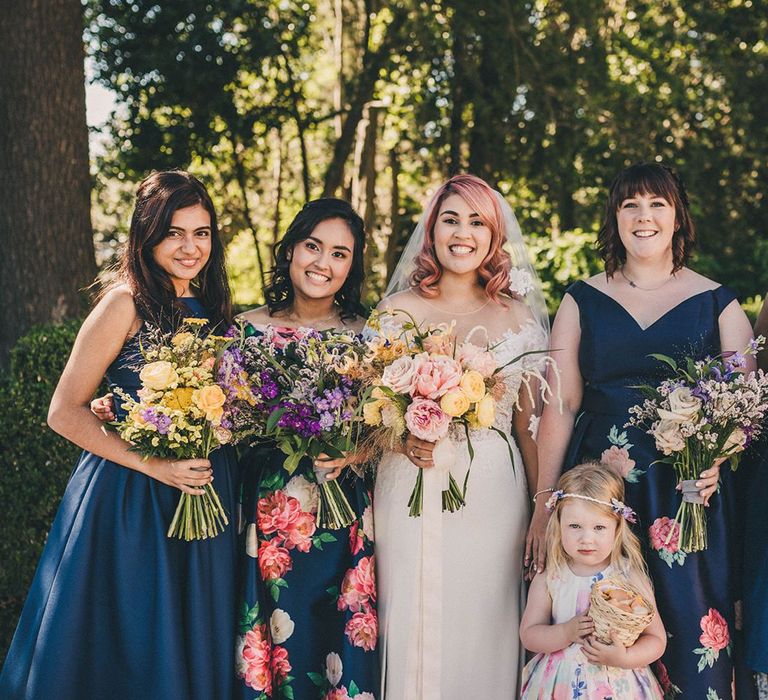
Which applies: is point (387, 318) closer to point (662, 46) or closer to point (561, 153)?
point (561, 153)

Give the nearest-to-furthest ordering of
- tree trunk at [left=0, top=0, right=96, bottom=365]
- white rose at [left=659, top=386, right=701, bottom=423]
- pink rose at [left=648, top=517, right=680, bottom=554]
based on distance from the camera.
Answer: white rose at [left=659, top=386, right=701, bottom=423] < pink rose at [left=648, top=517, right=680, bottom=554] < tree trunk at [left=0, top=0, right=96, bottom=365]

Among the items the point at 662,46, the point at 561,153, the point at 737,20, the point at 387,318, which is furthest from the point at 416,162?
the point at 387,318

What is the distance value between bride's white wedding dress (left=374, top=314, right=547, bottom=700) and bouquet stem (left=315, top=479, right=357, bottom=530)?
232 mm

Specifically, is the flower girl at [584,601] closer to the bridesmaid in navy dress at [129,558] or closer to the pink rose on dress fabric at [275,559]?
the pink rose on dress fabric at [275,559]

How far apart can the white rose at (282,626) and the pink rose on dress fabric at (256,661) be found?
2.9 inches

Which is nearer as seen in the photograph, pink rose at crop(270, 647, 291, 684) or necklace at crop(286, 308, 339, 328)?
pink rose at crop(270, 647, 291, 684)

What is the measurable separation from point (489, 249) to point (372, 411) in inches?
47.3

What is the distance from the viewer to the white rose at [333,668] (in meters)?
3.76

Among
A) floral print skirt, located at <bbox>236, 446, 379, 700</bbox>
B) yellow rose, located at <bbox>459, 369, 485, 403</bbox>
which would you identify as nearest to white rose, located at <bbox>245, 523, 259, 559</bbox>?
floral print skirt, located at <bbox>236, 446, 379, 700</bbox>

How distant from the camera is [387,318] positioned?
4082mm

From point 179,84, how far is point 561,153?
418cm

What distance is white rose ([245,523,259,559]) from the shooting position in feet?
12.4

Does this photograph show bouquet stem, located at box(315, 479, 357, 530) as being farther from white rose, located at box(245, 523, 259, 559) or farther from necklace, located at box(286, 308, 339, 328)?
necklace, located at box(286, 308, 339, 328)

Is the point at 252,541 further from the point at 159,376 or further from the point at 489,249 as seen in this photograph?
the point at 489,249
